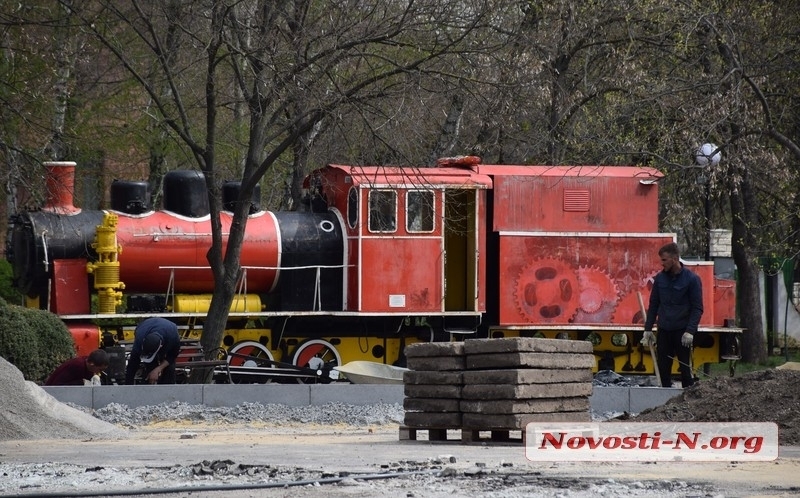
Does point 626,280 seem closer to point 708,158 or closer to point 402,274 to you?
point 402,274

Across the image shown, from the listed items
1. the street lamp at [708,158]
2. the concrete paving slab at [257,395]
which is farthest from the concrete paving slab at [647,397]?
the concrete paving slab at [257,395]

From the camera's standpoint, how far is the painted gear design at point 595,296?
64.0ft

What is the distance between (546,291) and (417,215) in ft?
7.51

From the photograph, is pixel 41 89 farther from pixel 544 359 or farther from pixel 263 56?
pixel 544 359

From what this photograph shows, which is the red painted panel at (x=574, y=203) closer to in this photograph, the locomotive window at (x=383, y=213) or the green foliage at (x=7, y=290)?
the locomotive window at (x=383, y=213)

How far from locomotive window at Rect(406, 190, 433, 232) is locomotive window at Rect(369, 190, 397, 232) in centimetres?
21

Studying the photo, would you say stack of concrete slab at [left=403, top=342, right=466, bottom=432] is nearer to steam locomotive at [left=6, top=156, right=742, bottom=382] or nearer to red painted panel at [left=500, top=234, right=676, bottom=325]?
steam locomotive at [left=6, top=156, right=742, bottom=382]

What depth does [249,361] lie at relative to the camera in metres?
18.3

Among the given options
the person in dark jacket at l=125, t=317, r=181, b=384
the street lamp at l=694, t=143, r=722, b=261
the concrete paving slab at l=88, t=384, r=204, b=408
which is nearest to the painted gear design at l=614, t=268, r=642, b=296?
the street lamp at l=694, t=143, r=722, b=261

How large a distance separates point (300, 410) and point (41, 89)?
920 cm

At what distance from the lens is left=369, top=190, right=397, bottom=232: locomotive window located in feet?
62.2

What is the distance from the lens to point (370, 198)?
18.9 metres

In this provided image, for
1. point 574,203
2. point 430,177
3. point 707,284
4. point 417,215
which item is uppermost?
point 430,177

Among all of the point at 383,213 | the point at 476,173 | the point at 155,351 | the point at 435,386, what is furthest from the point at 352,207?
the point at 435,386
